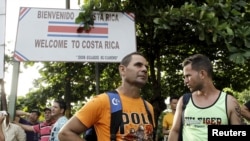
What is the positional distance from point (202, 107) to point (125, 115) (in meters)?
0.68

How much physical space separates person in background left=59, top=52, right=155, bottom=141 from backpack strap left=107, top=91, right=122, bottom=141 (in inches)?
0.9

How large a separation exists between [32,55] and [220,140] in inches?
148

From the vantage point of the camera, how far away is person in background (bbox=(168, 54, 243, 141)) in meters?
3.78

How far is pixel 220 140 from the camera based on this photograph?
2.96 metres

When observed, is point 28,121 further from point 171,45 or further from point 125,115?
point 125,115

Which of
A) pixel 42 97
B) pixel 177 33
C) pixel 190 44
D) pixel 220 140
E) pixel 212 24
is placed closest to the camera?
pixel 220 140

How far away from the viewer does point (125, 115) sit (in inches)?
141

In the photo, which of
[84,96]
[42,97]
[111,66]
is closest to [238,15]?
[111,66]

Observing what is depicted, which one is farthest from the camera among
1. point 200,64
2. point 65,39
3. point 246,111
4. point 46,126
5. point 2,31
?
point 46,126

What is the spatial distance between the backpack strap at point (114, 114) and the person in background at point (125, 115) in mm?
23

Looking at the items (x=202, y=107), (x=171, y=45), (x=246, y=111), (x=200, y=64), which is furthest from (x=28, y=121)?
(x=202, y=107)

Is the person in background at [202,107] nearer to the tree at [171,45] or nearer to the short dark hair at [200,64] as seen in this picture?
the short dark hair at [200,64]

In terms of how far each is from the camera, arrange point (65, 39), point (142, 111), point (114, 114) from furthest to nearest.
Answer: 1. point (65, 39)
2. point (142, 111)
3. point (114, 114)

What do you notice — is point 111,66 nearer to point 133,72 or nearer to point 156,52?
point 156,52
